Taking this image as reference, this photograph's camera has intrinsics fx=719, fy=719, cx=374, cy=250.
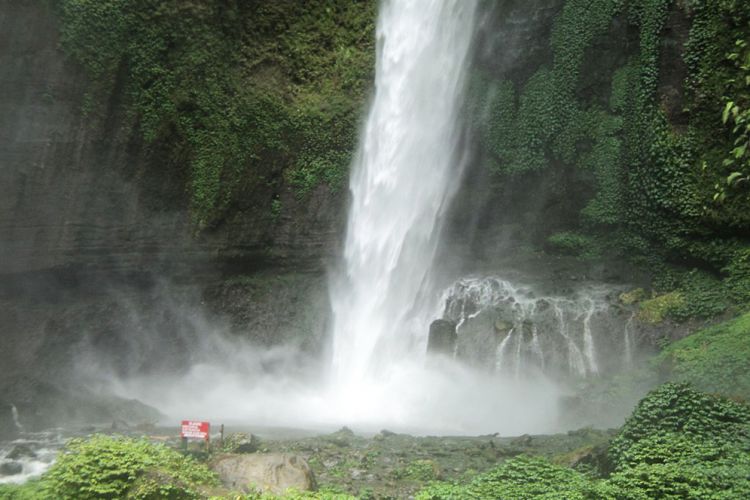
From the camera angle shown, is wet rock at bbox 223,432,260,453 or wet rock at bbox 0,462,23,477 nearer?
wet rock at bbox 0,462,23,477

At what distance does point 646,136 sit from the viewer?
18359mm

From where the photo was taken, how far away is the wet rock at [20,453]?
11.3 meters

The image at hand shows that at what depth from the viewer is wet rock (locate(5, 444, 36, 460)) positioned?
11320 millimetres

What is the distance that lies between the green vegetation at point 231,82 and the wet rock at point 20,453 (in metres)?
8.10

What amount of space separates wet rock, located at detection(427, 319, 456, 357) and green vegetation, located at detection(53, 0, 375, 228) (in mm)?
5401

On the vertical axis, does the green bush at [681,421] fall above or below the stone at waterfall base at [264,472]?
above

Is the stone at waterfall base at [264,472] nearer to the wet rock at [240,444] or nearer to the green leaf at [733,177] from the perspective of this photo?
the wet rock at [240,444]

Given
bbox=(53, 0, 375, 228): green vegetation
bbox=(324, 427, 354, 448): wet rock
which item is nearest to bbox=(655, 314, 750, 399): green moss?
bbox=(324, 427, 354, 448): wet rock

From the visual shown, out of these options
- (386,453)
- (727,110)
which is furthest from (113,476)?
(727,110)

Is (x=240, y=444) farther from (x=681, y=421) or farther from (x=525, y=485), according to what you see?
(x=681, y=421)

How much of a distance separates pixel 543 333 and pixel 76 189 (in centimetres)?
1150

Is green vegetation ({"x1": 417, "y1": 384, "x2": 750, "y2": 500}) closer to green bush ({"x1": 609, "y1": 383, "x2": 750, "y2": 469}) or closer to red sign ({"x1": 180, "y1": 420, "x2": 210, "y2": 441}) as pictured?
green bush ({"x1": 609, "y1": 383, "x2": 750, "y2": 469})

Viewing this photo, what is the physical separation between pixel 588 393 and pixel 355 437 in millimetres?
5254

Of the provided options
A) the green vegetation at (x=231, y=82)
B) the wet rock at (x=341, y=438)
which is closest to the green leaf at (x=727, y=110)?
the green vegetation at (x=231, y=82)
